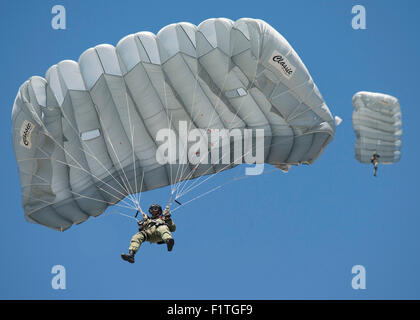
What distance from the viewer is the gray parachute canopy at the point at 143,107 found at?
16.2m

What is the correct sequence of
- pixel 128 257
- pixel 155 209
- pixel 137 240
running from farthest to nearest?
pixel 155 209, pixel 137 240, pixel 128 257

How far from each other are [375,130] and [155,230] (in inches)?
240

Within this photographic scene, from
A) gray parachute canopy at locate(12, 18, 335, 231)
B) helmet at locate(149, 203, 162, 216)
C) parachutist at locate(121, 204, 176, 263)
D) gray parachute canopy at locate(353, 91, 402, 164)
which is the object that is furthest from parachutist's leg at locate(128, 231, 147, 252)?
gray parachute canopy at locate(353, 91, 402, 164)

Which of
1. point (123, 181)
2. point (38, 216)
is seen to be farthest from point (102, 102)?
point (38, 216)

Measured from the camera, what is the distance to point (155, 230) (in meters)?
15.0

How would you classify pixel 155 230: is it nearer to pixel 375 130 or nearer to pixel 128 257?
pixel 128 257

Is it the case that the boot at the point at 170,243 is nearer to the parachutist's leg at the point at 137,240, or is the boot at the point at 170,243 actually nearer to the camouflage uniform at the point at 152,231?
the camouflage uniform at the point at 152,231

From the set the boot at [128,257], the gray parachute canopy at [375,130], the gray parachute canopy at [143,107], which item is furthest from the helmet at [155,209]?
the gray parachute canopy at [375,130]

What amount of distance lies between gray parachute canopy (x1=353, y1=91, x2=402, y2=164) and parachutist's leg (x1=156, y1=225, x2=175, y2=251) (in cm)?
558

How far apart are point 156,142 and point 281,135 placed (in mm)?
2614

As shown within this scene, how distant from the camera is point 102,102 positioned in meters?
16.5

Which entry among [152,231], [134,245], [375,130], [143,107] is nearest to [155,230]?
[152,231]

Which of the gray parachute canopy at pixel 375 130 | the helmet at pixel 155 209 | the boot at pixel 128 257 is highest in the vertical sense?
the gray parachute canopy at pixel 375 130
